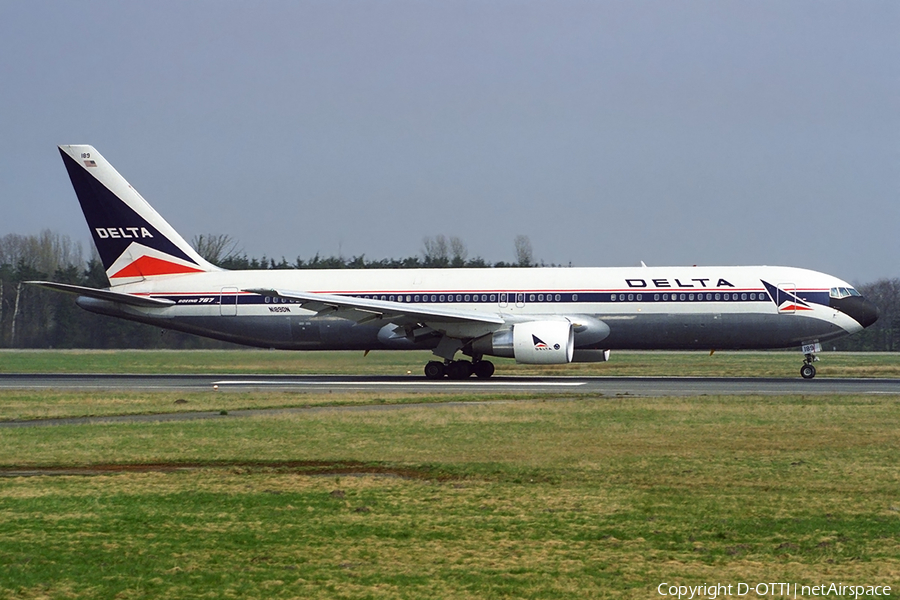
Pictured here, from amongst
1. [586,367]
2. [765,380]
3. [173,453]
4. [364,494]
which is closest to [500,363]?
[586,367]

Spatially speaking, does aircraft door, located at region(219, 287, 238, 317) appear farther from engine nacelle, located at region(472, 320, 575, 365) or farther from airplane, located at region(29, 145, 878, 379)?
engine nacelle, located at region(472, 320, 575, 365)

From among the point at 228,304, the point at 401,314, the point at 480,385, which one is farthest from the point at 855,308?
the point at 228,304

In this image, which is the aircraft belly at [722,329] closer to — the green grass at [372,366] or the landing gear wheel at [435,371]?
the green grass at [372,366]

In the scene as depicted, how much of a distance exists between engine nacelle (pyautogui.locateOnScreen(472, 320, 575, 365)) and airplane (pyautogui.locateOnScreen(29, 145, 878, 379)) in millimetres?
44

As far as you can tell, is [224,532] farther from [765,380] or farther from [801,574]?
[765,380]

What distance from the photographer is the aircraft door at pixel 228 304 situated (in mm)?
35062

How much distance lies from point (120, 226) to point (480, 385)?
1556 centimetres

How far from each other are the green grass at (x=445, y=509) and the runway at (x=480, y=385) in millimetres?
9151

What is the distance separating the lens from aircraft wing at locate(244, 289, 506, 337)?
30656mm

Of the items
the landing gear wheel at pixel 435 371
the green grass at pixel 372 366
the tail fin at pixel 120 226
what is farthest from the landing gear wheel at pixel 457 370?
the tail fin at pixel 120 226

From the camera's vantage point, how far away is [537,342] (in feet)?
99.9

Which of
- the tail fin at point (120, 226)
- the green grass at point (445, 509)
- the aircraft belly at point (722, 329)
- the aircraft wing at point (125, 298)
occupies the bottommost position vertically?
the green grass at point (445, 509)

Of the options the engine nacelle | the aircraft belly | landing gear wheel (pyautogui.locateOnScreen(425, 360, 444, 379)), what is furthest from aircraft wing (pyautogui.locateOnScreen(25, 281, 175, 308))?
the aircraft belly

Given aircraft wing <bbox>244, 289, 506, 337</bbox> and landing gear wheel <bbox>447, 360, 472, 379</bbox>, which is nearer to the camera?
aircraft wing <bbox>244, 289, 506, 337</bbox>
